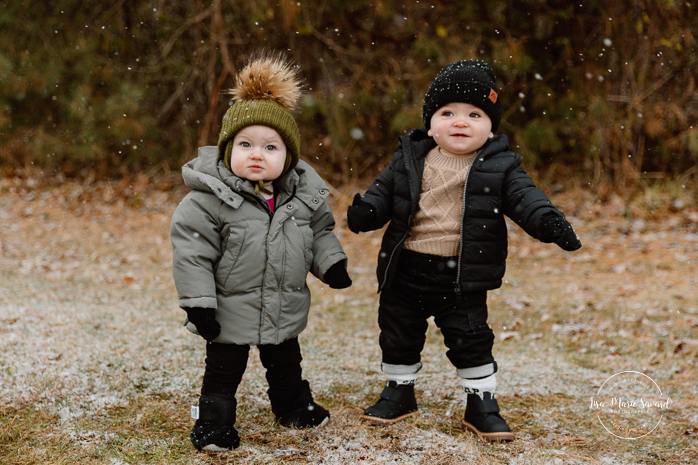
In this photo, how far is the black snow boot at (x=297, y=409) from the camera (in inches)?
120

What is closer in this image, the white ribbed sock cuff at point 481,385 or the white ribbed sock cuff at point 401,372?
the white ribbed sock cuff at point 481,385

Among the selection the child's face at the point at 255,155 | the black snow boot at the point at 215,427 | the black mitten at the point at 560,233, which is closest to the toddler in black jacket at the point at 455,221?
the black mitten at the point at 560,233

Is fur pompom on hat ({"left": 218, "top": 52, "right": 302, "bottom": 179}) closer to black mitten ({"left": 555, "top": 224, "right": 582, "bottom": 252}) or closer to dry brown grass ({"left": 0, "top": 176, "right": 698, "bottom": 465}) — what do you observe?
black mitten ({"left": 555, "top": 224, "right": 582, "bottom": 252})

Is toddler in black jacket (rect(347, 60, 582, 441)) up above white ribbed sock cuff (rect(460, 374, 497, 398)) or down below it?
above

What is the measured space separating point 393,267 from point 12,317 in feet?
10.7

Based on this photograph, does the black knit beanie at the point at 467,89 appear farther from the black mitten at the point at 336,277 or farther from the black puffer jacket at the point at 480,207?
the black mitten at the point at 336,277

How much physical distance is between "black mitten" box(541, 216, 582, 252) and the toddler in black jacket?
0.40ft

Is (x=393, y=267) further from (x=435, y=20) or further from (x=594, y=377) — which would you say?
(x=435, y=20)

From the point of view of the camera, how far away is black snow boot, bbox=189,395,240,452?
9.08 ft

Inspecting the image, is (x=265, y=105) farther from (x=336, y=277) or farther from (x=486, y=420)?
(x=486, y=420)

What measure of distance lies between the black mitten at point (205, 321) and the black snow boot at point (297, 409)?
0.56m

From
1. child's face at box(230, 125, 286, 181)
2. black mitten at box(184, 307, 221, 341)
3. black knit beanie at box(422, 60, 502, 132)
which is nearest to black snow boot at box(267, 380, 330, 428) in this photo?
black mitten at box(184, 307, 221, 341)

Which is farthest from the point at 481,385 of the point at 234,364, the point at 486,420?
the point at 234,364

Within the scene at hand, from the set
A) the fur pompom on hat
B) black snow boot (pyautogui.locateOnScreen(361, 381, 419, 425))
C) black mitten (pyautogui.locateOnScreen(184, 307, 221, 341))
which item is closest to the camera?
black mitten (pyautogui.locateOnScreen(184, 307, 221, 341))
